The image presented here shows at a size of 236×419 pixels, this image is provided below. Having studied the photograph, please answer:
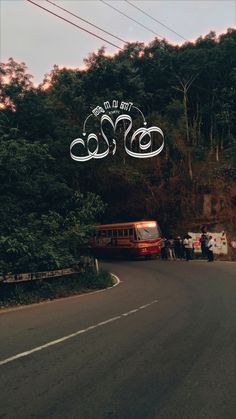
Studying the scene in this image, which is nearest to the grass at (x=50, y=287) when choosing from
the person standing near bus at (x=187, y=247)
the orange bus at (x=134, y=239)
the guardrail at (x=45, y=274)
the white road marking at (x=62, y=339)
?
the guardrail at (x=45, y=274)

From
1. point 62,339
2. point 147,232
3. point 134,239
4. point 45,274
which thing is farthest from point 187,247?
point 62,339

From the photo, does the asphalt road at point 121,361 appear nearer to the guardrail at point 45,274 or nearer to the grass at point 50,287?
the grass at point 50,287

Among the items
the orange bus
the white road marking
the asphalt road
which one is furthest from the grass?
the orange bus

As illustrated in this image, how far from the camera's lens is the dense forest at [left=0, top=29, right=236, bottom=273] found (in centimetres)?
1638

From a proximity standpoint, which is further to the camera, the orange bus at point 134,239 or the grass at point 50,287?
the orange bus at point 134,239

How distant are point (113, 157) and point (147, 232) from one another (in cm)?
884

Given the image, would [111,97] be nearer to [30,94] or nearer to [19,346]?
[30,94]

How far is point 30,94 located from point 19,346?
Answer: 1753cm

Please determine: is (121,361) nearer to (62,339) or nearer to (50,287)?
(62,339)

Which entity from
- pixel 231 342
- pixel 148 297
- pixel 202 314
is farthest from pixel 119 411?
pixel 148 297

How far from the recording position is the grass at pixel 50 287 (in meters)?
13.6

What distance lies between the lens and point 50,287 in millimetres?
14898

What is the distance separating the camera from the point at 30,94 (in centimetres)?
2258

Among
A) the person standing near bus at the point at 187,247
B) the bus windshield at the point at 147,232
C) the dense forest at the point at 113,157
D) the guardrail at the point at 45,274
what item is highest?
the dense forest at the point at 113,157
